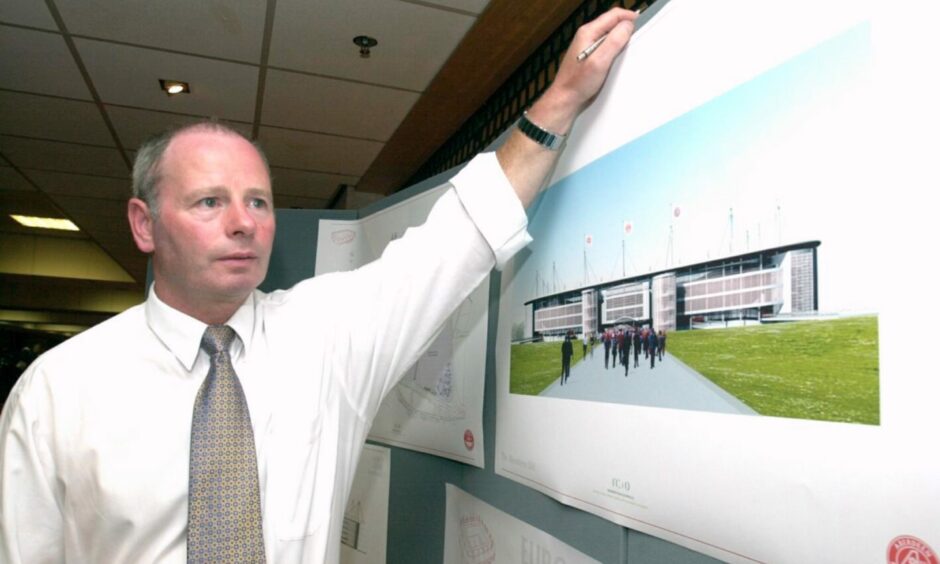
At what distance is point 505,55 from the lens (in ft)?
6.24

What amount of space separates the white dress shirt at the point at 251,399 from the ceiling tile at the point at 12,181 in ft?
11.0

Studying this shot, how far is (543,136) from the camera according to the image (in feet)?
2.72

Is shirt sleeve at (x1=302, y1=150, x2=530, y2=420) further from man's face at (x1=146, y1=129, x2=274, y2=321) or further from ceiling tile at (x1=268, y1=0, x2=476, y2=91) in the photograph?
ceiling tile at (x1=268, y1=0, x2=476, y2=91)

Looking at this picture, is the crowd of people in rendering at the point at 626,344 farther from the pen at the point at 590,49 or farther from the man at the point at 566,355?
the pen at the point at 590,49

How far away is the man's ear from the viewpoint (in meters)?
1.02

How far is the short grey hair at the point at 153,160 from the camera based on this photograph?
1.00 m

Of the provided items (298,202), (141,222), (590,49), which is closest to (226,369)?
(141,222)

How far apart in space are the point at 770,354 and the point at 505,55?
5.12 ft

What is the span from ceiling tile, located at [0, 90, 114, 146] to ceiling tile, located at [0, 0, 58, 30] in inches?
25.0

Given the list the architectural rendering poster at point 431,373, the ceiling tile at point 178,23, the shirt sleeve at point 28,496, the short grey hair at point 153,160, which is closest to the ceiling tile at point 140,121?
the ceiling tile at point 178,23

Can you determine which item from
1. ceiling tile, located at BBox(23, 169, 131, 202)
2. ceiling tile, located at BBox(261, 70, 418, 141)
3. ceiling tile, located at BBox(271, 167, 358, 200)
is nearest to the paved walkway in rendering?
ceiling tile, located at BBox(261, 70, 418, 141)

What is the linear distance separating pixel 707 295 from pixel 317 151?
2.82m

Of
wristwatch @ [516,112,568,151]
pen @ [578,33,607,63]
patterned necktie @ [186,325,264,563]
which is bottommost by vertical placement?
patterned necktie @ [186,325,264,563]

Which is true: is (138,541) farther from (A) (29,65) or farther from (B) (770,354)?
(A) (29,65)
